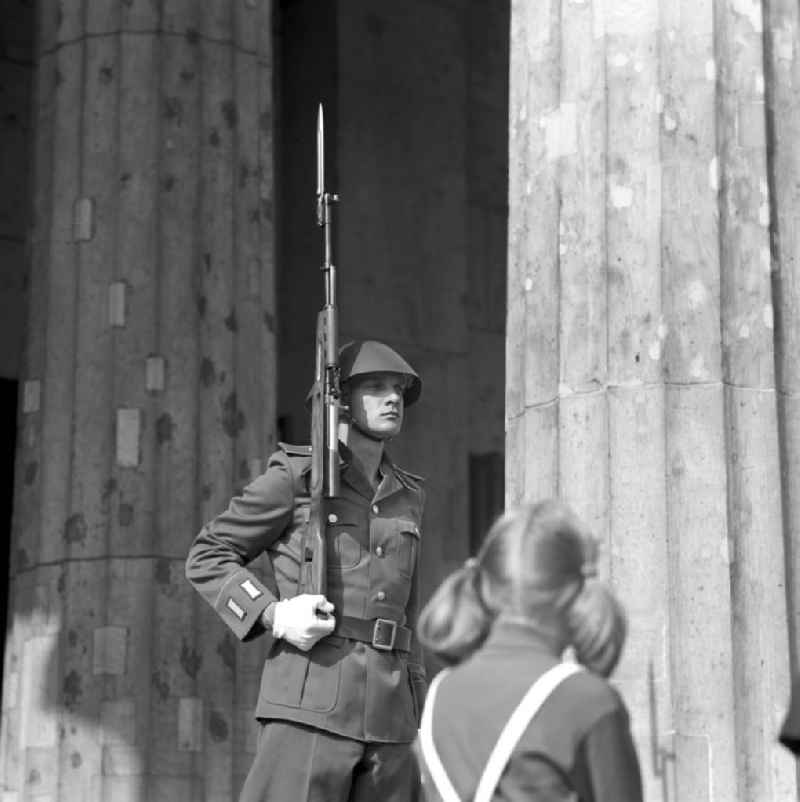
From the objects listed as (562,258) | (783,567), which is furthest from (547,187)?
(783,567)

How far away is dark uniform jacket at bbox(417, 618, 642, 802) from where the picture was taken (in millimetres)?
3168

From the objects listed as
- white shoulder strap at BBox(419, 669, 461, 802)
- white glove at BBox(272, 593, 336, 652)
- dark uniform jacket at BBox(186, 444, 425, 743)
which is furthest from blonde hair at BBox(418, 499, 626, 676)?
dark uniform jacket at BBox(186, 444, 425, 743)

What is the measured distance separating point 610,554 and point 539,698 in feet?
8.52

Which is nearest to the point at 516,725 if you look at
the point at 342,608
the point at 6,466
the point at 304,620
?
the point at 304,620

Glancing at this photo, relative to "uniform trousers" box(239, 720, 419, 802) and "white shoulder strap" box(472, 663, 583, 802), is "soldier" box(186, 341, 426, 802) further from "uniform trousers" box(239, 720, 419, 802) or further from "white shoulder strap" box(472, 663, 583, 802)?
"white shoulder strap" box(472, 663, 583, 802)

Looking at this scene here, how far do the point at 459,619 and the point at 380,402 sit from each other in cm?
247

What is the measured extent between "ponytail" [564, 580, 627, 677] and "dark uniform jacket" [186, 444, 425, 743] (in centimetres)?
237

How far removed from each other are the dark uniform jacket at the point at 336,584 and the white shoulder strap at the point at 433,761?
7.28 feet

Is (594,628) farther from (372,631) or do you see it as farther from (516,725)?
(372,631)

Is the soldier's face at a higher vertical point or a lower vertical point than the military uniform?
higher

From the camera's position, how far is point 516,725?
3.21 m

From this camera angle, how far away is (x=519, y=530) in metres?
3.26

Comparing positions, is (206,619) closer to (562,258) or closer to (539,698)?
(562,258)

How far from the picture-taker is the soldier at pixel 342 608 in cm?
555
